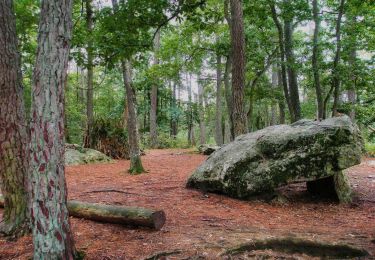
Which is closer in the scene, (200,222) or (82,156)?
(200,222)

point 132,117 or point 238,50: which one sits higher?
point 238,50

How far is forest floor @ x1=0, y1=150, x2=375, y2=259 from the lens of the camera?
332cm

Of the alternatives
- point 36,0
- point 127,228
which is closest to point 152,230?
point 127,228

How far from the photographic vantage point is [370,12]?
34.3 ft

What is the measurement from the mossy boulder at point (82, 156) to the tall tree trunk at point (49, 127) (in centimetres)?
737

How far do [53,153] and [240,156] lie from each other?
3629mm

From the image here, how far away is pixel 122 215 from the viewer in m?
3.88

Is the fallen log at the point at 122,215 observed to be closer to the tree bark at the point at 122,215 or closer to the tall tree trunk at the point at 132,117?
the tree bark at the point at 122,215

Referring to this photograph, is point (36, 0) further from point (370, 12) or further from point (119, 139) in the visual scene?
point (370, 12)

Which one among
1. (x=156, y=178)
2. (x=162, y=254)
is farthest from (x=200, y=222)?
(x=156, y=178)

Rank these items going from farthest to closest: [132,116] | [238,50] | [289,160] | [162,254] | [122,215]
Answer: [132,116] < [238,50] < [289,160] < [122,215] < [162,254]

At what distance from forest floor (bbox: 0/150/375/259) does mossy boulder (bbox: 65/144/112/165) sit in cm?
A: 295

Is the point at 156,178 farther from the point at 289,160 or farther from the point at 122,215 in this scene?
the point at 122,215

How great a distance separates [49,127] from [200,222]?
2.41 meters
